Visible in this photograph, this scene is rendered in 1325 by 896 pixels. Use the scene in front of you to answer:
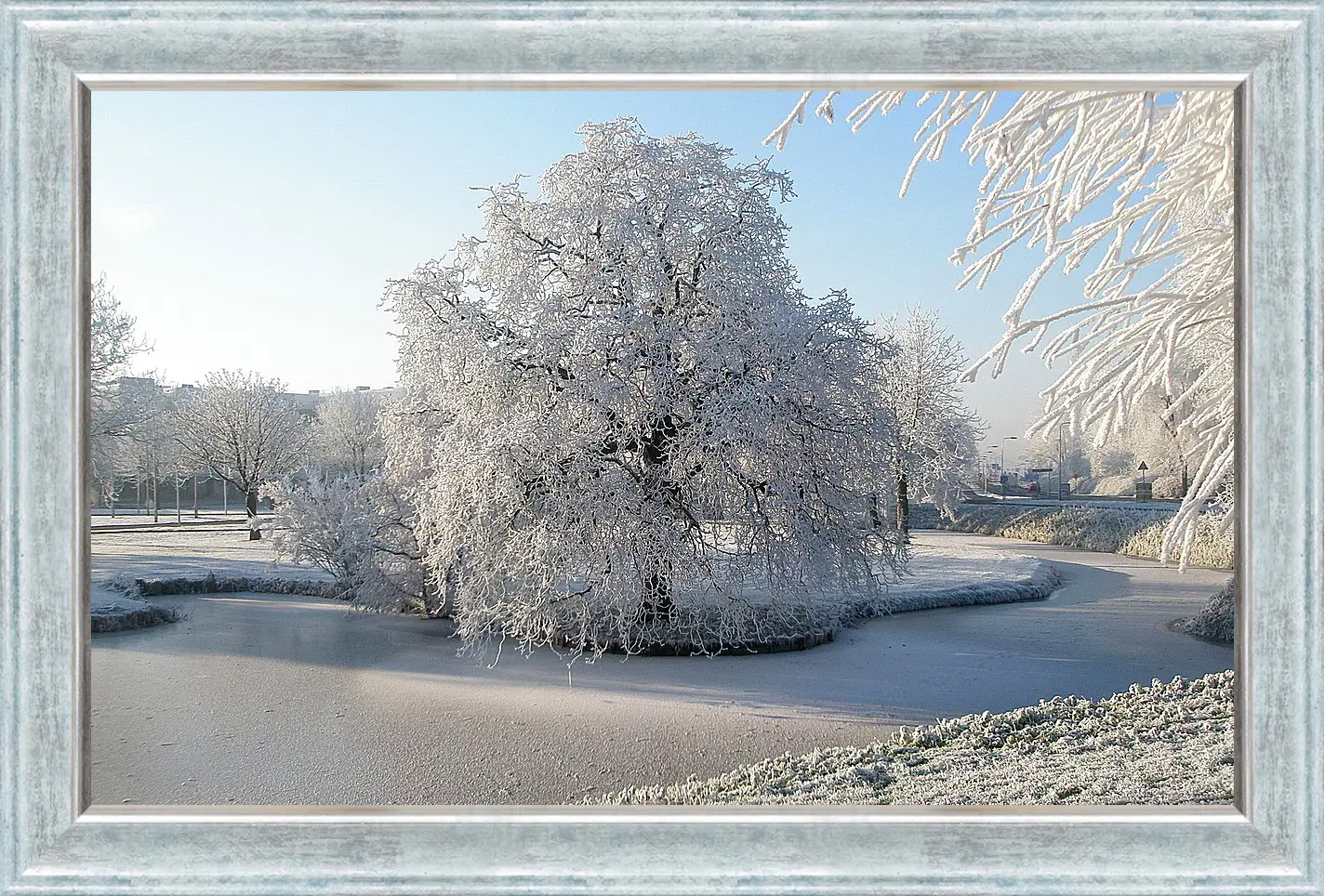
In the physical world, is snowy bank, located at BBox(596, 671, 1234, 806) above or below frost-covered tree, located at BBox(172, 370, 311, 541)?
below

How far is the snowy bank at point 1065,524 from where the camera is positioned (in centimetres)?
389

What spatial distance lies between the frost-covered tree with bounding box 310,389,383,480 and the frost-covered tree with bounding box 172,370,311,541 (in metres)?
0.11

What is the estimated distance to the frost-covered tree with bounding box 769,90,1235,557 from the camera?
223cm

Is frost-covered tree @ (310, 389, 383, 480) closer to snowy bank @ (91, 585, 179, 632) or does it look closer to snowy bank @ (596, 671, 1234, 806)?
snowy bank @ (91, 585, 179, 632)

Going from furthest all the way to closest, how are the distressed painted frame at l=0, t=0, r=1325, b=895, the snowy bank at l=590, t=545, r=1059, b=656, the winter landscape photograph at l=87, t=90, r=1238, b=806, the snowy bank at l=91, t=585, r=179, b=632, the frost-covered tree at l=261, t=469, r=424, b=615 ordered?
the frost-covered tree at l=261, t=469, r=424, b=615 → the snowy bank at l=590, t=545, r=1059, b=656 → the snowy bank at l=91, t=585, r=179, b=632 → the winter landscape photograph at l=87, t=90, r=1238, b=806 → the distressed painted frame at l=0, t=0, r=1325, b=895

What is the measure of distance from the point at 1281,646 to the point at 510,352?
117 inches

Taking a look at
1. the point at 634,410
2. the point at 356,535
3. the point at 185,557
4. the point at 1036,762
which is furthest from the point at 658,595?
the point at 185,557

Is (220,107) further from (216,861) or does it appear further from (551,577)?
(216,861)

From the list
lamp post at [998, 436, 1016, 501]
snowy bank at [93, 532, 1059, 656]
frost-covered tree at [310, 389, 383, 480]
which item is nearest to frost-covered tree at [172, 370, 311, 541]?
frost-covered tree at [310, 389, 383, 480]

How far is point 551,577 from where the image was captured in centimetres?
336

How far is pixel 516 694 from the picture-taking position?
10.5 ft

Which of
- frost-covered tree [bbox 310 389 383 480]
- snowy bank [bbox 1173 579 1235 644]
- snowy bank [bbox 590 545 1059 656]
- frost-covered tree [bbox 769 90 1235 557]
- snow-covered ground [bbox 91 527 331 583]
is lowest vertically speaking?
snowy bank [bbox 590 545 1059 656]

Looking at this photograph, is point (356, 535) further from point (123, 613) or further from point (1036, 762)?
point (1036, 762)
